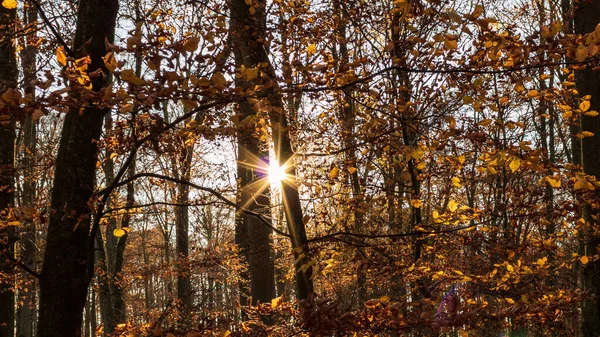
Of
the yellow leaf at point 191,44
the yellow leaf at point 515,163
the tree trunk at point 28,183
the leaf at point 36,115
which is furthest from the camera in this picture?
the tree trunk at point 28,183

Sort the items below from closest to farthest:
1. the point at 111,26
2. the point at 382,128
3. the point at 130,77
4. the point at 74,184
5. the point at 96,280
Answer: the point at 130,77, the point at 74,184, the point at 111,26, the point at 382,128, the point at 96,280

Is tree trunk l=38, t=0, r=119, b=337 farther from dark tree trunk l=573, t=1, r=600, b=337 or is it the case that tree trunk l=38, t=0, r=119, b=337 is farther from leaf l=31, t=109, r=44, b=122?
dark tree trunk l=573, t=1, r=600, b=337

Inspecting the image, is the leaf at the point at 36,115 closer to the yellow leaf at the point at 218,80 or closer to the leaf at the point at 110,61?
the leaf at the point at 110,61

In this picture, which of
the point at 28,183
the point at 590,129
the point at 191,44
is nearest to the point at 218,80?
the point at 191,44

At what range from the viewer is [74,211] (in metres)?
2.77

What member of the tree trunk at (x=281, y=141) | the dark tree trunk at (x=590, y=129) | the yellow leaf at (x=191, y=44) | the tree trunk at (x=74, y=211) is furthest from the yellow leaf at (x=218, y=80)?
the dark tree trunk at (x=590, y=129)

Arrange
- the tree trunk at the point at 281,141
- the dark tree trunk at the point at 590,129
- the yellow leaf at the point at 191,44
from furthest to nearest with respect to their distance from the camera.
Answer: the dark tree trunk at the point at 590,129
the tree trunk at the point at 281,141
the yellow leaf at the point at 191,44

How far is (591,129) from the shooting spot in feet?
17.4

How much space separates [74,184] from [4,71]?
4.79m

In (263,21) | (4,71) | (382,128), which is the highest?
(4,71)

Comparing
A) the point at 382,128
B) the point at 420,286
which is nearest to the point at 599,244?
the point at 420,286

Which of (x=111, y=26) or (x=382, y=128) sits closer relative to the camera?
(x=111, y=26)

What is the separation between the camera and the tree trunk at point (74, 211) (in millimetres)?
2852

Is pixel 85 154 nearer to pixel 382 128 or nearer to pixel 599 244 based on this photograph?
pixel 382 128
